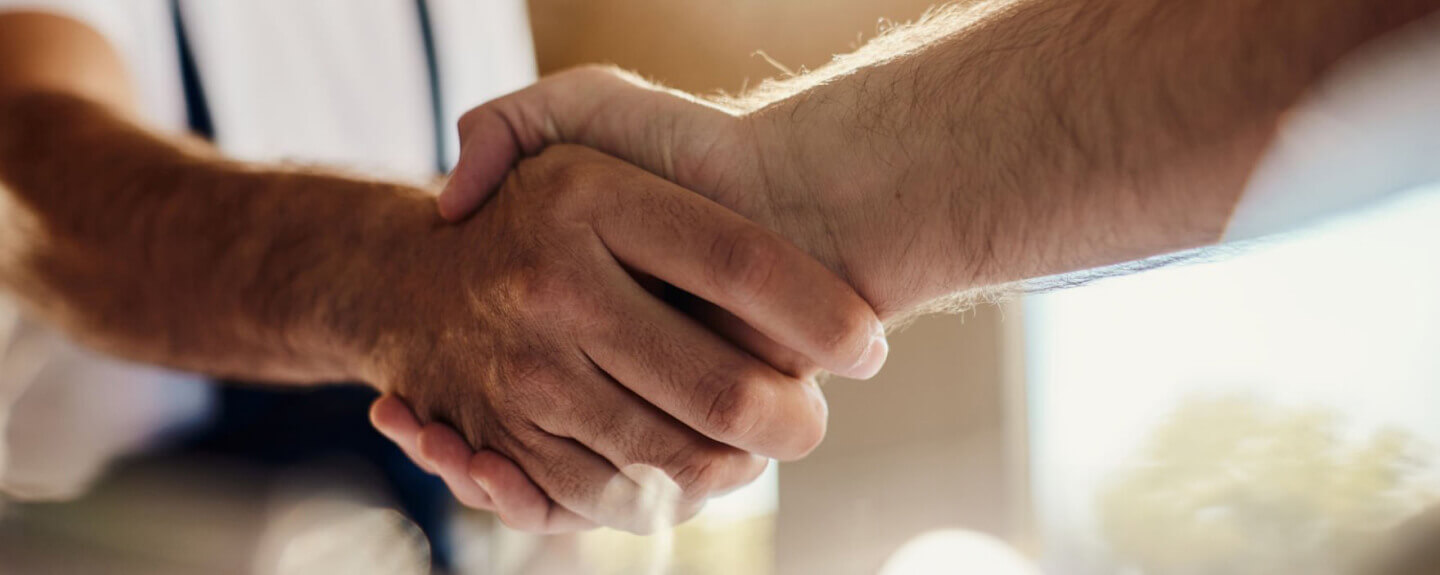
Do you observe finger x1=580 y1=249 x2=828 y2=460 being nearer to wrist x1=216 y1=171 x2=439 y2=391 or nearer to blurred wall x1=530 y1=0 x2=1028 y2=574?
wrist x1=216 y1=171 x2=439 y2=391

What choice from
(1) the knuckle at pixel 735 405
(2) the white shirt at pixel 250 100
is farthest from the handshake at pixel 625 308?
(2) the white shirt at pixel 250 100

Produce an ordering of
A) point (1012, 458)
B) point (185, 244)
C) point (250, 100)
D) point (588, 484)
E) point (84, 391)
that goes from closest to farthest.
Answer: point (588, 484) < point (185, 244) < point (84, 391) < point (250, 100) < point (1012, 458)

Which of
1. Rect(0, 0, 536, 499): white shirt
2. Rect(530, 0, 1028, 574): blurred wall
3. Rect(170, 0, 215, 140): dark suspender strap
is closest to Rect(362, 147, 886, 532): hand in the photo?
Rect(0, 0, 536, 499): white shirt

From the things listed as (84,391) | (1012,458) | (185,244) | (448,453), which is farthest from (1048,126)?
(1012,458)

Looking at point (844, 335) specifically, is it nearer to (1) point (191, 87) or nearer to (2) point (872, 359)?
(2) point (872, 359)

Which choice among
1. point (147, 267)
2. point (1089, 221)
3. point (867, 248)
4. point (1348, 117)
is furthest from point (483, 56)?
point (1348, 117)

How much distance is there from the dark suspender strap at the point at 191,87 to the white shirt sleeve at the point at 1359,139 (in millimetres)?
1621

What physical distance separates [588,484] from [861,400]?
1444mm

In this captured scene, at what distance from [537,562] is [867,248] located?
1413 millimetres


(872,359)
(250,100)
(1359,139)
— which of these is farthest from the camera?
(250,100)

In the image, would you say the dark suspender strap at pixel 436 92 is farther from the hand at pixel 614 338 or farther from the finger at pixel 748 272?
the finger at pixel 748 272

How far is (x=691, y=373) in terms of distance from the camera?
670 millimetres

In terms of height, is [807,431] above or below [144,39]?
below

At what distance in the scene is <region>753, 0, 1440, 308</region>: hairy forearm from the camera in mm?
466
